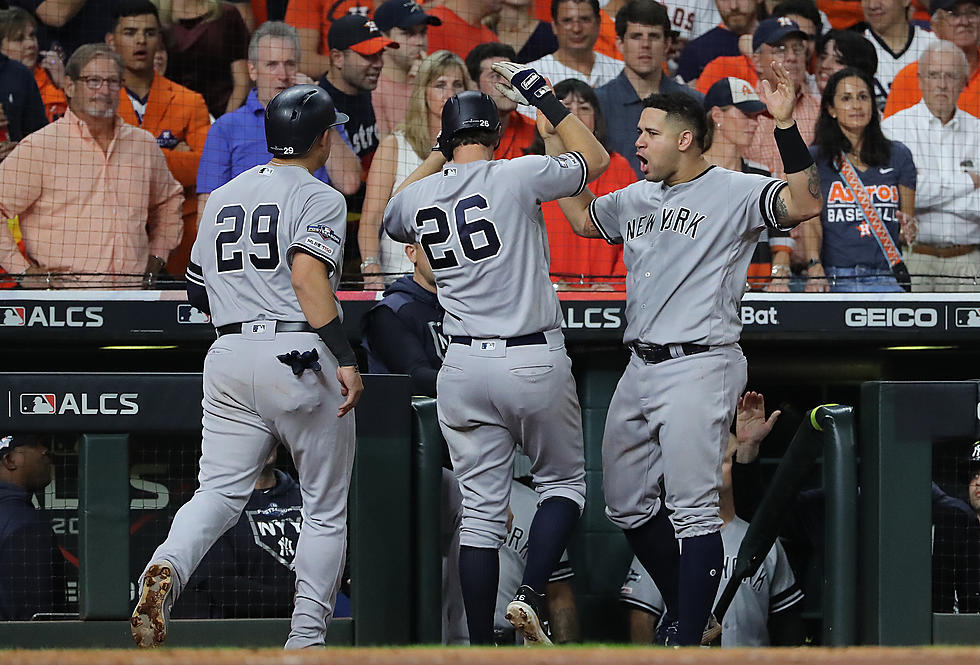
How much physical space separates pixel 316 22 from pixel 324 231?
3.12m

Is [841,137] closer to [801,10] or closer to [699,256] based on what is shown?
[801,10]

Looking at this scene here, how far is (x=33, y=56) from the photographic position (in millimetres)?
5742

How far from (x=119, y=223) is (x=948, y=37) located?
14.8 feet

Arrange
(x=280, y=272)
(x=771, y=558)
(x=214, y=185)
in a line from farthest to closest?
(x=214, y=185) < (x=771, y=558) < (x=280, y=272)

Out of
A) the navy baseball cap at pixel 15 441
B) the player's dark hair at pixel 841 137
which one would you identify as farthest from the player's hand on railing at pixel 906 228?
the navy baseball cap at pixel 15 441

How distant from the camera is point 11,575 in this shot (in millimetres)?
3586

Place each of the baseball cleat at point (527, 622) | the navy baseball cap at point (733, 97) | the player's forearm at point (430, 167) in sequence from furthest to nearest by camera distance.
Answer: the navy baseball cap at point (733, 97), the player's forearm at point (430, 167), the baseball cleat at point (527, 622)

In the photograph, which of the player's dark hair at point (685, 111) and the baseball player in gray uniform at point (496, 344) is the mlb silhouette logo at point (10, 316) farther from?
the player's dark hair at point (685, 111)

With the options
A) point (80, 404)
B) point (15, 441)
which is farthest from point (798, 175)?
point (15, 441)

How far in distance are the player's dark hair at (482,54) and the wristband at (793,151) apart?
272 centimetres

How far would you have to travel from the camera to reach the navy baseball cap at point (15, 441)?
11.9 ft

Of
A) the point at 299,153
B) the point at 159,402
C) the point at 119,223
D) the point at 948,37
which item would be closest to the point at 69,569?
the point at 159,402

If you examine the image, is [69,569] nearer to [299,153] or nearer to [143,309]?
[299,153]

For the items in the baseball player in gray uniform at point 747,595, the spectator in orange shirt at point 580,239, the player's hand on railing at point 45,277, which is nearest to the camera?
the baseball player in gray uniform at point 747,595
